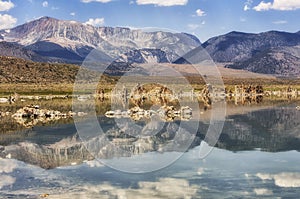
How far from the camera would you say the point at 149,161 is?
3416 cm

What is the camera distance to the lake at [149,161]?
84.1 feet

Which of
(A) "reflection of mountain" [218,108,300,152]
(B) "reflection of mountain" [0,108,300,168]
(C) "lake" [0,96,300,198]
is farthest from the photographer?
(A) "reflection of mountain" [218,108,300,152]

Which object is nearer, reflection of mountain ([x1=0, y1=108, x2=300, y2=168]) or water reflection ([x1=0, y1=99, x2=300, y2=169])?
reflection of mountain ([x1=0, y1=108, x2=300, y2=168])

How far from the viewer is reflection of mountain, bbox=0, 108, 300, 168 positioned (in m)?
37.8

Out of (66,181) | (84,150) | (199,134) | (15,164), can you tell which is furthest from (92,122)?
(66,181)

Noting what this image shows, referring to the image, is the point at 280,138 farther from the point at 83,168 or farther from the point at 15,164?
the point at 15,164

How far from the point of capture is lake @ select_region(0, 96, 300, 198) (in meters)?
25.6

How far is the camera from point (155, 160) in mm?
34531

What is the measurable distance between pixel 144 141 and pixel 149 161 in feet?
36.0

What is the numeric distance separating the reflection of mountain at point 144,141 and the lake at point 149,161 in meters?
0.08

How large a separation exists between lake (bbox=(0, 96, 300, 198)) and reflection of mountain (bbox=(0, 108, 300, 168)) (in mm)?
78

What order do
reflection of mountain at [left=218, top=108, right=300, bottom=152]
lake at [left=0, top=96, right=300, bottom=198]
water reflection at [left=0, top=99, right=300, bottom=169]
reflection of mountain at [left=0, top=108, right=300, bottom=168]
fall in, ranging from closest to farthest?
lake at [left=0, top=96, right=300, bottom=198]
reflection of mountain at [left=0, top=108, right=300, bottom=168]
water reflection at [left=0, top=99, right=300, bottom=169]
reflection of mountain at [left=218, top=108, right=300, bottom=152]

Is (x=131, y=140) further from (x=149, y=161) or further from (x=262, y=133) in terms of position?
(x=262, y=133)

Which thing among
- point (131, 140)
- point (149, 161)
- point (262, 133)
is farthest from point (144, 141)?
point (262, 133)
